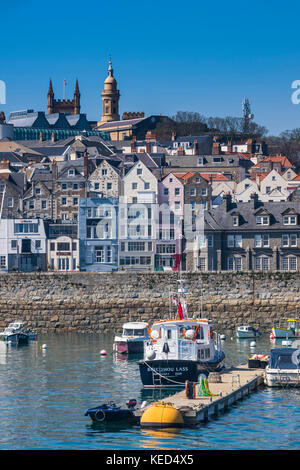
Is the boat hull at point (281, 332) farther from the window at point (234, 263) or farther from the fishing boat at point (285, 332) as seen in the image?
the window at point (234, 263)

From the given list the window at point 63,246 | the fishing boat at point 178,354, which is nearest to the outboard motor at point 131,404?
the fishing boat at point 178,354

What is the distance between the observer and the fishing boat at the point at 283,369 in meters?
44.2

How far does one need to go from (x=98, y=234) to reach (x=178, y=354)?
129 feet

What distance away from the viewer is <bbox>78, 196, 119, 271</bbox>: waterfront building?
273 feet

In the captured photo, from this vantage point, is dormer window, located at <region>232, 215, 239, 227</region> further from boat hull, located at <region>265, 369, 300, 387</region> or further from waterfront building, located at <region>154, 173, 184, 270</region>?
boat hull, located at <region>265, 369, 300, 387</region>

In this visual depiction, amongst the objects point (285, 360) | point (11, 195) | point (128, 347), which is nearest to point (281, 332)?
point (128, 347)

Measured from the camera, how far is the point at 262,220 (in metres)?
80.3

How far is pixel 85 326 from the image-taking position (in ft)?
230

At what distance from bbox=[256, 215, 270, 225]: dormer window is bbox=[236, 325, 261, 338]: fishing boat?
15376 mm

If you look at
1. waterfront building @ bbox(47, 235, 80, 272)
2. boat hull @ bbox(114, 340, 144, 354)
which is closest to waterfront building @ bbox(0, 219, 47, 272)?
waterfront building @ bbox(47, 235, 80, 272)

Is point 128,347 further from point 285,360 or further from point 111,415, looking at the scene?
point 111,415

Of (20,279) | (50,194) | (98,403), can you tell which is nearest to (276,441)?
(98,403)

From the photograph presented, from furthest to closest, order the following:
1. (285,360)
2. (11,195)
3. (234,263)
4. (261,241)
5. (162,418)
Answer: (11,195)
(261,241)
(234,263)
(285,360)
(162,418)
